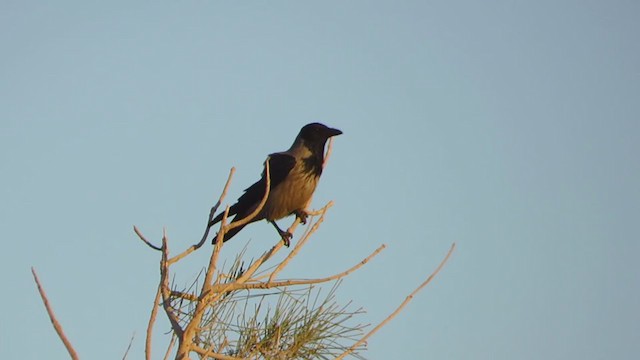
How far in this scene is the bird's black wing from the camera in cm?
694

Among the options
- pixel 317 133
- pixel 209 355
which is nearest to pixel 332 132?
pixel 317 133

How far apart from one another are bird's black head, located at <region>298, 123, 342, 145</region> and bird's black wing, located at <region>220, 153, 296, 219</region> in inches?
14.0

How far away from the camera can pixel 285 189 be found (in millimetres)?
6852

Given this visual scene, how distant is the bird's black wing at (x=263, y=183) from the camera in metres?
6.94

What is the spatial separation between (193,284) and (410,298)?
0.96 meters

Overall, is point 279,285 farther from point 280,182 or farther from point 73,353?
point 280,182

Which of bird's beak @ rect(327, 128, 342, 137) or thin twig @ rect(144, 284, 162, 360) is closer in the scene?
thin twig @ rect(144, 284, 162, 360)

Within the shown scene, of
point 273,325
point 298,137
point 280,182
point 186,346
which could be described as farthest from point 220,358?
point 298,137

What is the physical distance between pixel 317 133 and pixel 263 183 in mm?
793

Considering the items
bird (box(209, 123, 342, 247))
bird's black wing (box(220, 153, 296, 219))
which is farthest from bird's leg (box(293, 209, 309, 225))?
bird's black wing (box(220, 153, 296, 219))

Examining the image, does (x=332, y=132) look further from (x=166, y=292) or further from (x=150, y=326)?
(x=150, y=326)

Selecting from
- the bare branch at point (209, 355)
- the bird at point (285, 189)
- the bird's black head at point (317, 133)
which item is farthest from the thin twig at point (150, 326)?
the bird's black head at point (317, 133)

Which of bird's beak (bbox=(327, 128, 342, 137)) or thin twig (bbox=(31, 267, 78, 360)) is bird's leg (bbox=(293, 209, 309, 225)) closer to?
bird's beak (bbox=(327, 128, 342, 137))

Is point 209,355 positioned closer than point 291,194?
Yes
